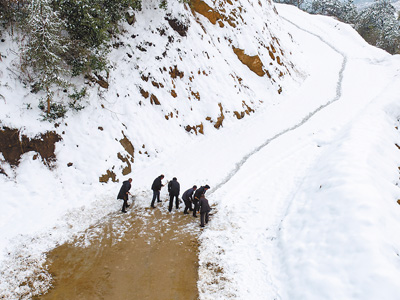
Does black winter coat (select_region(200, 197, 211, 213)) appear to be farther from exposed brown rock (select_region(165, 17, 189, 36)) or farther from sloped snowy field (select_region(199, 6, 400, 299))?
exposed brown rock (select_region(165, 17, 189, 36))

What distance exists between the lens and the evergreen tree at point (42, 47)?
11.6 m

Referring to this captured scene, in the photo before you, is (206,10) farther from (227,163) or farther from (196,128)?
(227,163)

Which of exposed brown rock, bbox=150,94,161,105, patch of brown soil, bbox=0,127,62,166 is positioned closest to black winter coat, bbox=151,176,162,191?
patch of brown soil, bbox=0,127,62,166

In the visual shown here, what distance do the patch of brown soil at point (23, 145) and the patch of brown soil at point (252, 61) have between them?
66.5ft

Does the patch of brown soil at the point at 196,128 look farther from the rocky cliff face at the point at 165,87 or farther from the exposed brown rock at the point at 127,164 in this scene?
the exposed brown rock at the point at 127,164

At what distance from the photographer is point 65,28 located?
44.9ft

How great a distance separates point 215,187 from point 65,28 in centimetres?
1210

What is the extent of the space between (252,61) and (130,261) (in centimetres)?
2388

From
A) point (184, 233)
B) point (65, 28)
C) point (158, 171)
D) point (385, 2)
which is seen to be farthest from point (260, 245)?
point (385, 2)

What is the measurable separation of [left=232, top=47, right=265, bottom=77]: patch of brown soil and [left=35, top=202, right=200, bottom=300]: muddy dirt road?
20.4 m

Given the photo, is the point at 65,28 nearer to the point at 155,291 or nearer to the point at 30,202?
the point at 30,202

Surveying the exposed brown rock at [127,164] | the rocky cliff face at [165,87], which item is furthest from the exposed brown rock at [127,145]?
the exposed brown rock at [127,164]

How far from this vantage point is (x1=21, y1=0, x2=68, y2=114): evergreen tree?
1159 centimetres

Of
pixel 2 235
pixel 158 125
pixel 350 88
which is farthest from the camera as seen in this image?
pixel 350 88
